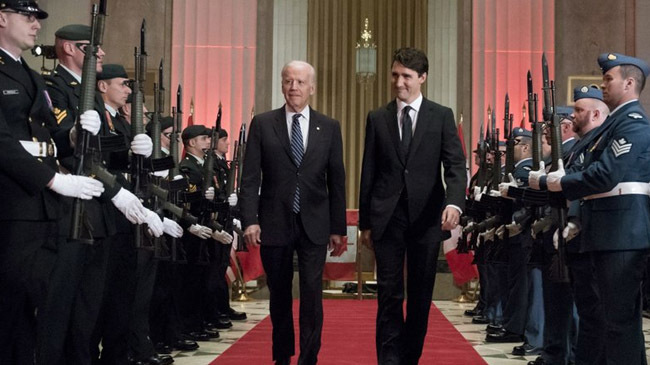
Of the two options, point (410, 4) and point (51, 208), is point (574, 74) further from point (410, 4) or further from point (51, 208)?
point (51, 208)

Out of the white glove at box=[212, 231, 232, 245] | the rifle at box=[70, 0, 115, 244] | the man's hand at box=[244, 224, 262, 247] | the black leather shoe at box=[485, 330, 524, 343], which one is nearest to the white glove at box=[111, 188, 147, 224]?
the rifle at box=[70, 0, 115, 244]

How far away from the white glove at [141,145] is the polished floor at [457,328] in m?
1.91

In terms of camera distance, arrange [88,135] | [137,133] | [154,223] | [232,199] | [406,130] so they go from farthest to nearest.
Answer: [232,199] → [406,130] → [137,133] → [154,223] → [88,135]

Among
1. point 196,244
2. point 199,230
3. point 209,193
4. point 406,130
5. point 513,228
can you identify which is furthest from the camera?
point 196,244

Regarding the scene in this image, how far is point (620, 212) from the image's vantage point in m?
4.27

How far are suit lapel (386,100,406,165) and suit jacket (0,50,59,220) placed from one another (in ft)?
5.88

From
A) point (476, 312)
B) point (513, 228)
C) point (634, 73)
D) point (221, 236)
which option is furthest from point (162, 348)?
point (476, 312)

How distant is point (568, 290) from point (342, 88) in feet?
35.7

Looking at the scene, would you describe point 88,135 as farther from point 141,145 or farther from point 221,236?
point 221,236

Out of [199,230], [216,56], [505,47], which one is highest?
[505,47]

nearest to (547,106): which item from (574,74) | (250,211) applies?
(250,211)

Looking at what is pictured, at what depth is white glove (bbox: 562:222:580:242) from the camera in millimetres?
4516

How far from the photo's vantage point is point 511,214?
21.9 ft

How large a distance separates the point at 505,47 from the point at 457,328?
16.4ft
